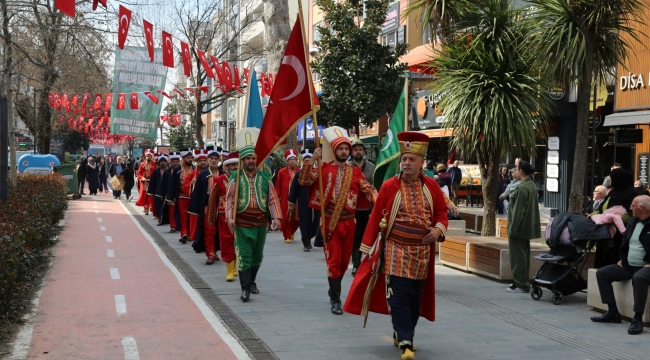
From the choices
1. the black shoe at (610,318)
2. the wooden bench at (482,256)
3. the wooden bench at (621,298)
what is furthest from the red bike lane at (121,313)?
the wooden bench at (482,256)

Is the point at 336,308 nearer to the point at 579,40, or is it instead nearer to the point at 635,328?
the point at 635,328

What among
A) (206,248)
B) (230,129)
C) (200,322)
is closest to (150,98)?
(206,248)

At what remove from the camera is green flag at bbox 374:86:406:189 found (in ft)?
37.9

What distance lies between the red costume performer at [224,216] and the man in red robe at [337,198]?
210 centimetres

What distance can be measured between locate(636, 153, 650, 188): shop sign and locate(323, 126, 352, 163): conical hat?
465 inches

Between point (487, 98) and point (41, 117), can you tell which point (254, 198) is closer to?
point (487, 98)

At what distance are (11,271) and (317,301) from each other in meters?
3.45

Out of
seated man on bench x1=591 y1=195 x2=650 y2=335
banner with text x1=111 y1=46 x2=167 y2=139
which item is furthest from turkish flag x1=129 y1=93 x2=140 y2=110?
seated man on bench x1=591 y1=195 x2=650 y2=335

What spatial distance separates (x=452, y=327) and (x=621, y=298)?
184 centimetres

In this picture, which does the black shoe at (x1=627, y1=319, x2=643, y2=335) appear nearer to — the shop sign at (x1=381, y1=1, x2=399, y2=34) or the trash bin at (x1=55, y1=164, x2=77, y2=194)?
the shop sign at (x1=381, y1=1, x2=399, y2=34)

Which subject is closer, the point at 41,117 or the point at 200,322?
the point at 200,322

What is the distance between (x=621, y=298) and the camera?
889 cm

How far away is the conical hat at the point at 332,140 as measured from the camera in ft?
31.0

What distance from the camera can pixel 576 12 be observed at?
12.1 metres
